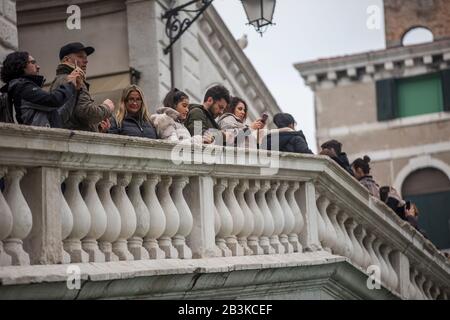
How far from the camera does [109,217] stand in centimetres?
912

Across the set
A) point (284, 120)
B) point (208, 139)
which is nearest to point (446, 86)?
point (284, 120)

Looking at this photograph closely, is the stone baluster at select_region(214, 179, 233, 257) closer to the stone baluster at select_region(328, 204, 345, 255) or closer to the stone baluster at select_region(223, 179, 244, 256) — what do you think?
the stone baluster at select_region(223, 179, 244, 256)

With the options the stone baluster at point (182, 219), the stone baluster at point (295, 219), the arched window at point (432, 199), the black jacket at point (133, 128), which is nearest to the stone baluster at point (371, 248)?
the stone baluster at point (295, 219)

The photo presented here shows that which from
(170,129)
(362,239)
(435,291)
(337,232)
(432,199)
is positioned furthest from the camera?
(432,199)

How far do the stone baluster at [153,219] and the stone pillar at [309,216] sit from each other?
2.38 m

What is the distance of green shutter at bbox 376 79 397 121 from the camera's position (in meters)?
42.5

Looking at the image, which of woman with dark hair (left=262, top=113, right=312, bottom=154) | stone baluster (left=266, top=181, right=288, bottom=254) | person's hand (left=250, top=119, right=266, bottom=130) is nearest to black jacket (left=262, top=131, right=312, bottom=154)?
woman with dark hair (left=262, top=113, right=312, bottom=154)

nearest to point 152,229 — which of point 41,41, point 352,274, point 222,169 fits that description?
point 222,169

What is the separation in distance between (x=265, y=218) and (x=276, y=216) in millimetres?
231

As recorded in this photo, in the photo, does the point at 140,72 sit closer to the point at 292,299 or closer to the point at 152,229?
the point at 292,299

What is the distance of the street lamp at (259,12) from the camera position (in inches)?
628

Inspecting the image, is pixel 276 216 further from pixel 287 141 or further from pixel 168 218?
pixel 168 218

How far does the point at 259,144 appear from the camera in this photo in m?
12.0

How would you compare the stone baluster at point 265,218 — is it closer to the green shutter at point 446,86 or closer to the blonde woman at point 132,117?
the blonde woman at point 132,117
